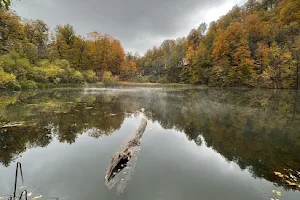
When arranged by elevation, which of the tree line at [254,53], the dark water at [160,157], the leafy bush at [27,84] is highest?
the tree line at [254,53]

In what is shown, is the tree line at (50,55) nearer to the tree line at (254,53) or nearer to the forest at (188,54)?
the forest at (188,54)

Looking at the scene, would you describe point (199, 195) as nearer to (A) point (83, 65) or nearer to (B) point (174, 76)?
(A) point (83, 65)

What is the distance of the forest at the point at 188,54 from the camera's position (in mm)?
22391

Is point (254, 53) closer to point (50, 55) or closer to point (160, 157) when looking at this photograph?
point (160, 157)

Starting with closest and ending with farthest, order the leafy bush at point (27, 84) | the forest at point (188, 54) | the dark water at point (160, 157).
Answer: the dark water at point (160, 157) → the forest at point (188, 54) → the leafy bush at point (27, 84)

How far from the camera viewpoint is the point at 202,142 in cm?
591

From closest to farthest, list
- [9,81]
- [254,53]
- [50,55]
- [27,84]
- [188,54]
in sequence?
1. [9,81]
2. [27,84]
3. [50,55]
4. [254,53]
5. [188,54]

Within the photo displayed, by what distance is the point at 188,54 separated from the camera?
49188 millimetres

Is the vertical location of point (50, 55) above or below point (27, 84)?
above

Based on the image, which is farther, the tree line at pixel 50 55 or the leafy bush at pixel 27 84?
the leafy bush at pixel 27 84

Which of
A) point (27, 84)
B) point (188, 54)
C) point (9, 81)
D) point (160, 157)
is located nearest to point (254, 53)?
point (188, 54)

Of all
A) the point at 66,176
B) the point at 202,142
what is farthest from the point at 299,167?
the point at 66,176

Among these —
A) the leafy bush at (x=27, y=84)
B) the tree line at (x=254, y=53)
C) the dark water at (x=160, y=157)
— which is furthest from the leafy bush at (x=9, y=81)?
the tree line at (x=254, y=53)

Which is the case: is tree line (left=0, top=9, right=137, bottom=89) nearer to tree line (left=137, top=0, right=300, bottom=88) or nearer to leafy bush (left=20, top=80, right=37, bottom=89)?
leafy bush (left=20, top=80, right=37, bottom=89)
